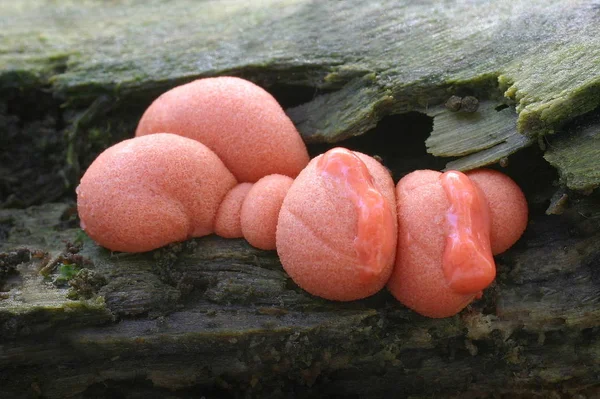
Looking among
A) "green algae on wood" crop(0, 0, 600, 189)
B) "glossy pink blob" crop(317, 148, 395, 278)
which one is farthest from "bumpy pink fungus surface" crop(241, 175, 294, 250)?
"green algae on wood" crop(0, 0, 600, 189)

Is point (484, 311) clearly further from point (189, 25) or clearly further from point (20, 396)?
point (189, 25)

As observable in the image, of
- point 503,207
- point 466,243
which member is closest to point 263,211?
point 466,243

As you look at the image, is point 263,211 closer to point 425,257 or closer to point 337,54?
point 425,257

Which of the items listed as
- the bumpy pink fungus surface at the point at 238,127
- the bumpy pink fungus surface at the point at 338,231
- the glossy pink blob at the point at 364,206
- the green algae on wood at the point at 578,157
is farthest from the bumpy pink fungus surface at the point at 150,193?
the green algae on wood at the point at 578,157

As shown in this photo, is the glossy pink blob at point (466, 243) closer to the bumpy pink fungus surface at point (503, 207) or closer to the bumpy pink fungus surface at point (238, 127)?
the bumpy pink fungus surface at point (503, 207)

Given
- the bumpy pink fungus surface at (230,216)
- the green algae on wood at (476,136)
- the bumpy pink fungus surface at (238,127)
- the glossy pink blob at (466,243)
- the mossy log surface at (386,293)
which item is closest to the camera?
the glossy pink blob at (466,243)

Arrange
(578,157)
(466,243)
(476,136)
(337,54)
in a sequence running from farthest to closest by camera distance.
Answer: (337,54) < (476,136) < (578,157) < (466,243)

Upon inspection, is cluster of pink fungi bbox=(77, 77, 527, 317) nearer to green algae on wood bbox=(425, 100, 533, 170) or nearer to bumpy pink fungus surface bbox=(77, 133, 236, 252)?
bumpy pink fungus surface bbox=(77, 133, 236, 252)
